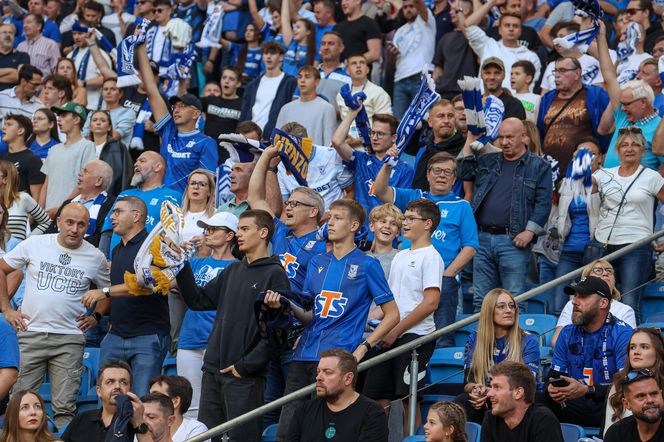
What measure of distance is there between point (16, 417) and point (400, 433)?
2299mm

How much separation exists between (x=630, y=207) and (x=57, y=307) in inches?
168

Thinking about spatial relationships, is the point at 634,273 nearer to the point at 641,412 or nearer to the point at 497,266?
the point at 497,266

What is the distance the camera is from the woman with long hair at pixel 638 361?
7.21 metres

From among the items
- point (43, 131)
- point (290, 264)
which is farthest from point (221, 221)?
point (43, 131)

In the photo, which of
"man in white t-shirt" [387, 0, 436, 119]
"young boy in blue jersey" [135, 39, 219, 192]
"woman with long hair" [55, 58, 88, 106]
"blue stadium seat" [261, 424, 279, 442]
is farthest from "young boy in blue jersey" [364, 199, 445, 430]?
"woman with long hair" [55, 58, 88, 106]

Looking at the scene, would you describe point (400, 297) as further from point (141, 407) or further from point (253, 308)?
point (141, 407)

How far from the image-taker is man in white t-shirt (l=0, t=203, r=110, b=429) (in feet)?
29.8

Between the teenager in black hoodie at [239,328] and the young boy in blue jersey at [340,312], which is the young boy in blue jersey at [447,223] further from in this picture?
the teenager in black hoodie at [239,328]

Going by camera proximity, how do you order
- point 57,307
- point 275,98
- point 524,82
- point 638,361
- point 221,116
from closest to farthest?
1. point 638,361
2. point 57,307
3. point 524,82
4. point 275,98
5. point 221,116

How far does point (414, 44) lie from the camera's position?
14.6m

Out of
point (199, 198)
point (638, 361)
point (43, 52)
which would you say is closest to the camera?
point (638, 361)

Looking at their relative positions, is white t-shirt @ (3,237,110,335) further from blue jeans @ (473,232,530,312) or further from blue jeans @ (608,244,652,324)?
blue jeans @ (608,244,652,324)

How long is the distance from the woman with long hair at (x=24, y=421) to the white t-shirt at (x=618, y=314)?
3.39 meters

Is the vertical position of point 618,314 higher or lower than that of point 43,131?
lower
